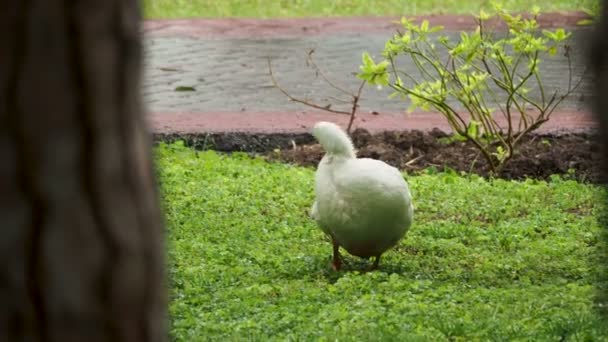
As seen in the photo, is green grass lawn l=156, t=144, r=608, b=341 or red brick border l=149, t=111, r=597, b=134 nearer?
green grass lawn l=156, t=144, r=608, b=341

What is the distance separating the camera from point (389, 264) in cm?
575

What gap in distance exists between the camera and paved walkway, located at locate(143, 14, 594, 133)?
9.56 m

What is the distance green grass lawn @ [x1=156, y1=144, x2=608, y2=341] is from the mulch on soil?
1.21 feet

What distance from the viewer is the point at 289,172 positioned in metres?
7.82

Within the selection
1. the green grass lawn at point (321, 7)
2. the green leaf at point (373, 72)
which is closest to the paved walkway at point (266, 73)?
the green grass lawn at point (321, 7)

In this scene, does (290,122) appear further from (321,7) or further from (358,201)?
(321,7)

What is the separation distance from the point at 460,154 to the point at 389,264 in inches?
110

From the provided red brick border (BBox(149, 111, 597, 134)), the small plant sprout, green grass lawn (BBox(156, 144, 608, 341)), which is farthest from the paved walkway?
green grass lawn (BBox(156, 144, 608, 341))

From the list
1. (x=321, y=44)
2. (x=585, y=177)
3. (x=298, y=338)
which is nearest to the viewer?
(x=298, y=338)

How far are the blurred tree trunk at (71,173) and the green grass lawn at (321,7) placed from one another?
1392 centimetres

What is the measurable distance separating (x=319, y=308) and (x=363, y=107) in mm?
5631

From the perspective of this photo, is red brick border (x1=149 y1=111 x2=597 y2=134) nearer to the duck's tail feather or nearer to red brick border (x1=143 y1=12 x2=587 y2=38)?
the duck's tail feather

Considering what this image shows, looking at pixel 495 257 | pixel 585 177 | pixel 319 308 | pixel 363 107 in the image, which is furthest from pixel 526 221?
pixel 363 107

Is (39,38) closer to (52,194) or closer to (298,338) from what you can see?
(52,194)
